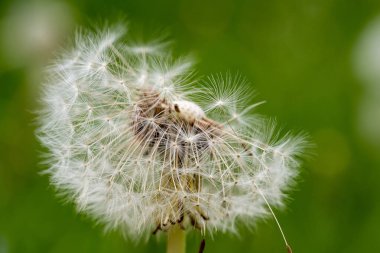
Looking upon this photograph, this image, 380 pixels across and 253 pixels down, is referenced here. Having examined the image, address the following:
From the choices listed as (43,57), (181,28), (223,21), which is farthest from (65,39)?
(223,21)

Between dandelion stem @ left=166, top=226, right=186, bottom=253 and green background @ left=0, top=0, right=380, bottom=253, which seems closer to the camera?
dandelion stem @ left=166, top=226, right=186, bottom=253

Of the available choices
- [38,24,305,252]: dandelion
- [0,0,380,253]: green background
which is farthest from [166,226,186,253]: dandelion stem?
[0,0,380,253]: green background

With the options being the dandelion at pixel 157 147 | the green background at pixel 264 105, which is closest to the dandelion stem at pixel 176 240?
the dandelion at pixel 157 147

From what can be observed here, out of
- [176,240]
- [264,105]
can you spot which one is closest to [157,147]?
[176,240]

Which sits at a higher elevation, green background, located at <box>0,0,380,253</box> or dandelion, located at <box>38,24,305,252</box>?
green background, located at <box>0,0,380,253</box>

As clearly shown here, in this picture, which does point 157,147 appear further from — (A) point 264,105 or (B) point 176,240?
(A) point 264,105

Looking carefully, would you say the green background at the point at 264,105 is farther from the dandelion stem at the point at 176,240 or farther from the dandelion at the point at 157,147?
the dandelion stem at the point at 176,240

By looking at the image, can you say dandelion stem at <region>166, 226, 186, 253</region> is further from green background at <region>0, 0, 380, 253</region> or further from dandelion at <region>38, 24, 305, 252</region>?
green background at <region>0, 0, 380, 253</region>

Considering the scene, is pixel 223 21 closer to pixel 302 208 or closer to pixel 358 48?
pixel 358 48
